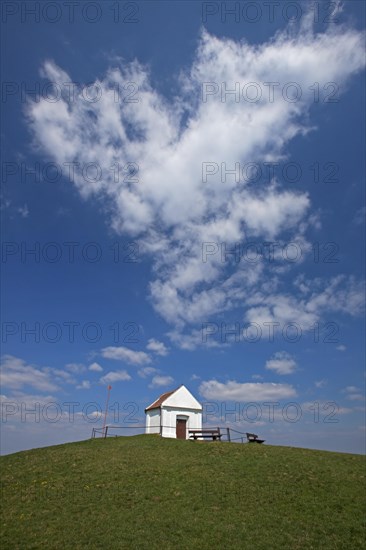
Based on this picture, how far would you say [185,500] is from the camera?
771 inches

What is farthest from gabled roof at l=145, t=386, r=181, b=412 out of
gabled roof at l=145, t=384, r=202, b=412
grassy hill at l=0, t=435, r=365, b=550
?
grassy hill at l=0, t=435, r=365, b=550

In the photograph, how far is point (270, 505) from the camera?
61.7 ft

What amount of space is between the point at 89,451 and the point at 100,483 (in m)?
9.01

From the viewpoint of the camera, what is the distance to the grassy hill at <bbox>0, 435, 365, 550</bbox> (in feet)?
52.4

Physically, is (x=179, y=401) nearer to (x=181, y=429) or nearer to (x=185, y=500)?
(x=181, y=429)

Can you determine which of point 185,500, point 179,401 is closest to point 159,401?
point 179,401

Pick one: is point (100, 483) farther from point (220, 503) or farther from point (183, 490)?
point (220, 503)

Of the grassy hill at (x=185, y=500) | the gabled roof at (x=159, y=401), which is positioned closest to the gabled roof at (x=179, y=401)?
the gabled roof at (x=159, y=401)

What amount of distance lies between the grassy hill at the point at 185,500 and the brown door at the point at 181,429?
1161cm

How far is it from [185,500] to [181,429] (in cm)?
2283

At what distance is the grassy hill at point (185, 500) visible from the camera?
16.0m

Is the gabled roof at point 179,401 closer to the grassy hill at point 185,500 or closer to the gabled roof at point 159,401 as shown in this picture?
the gabled roof at point 159,401

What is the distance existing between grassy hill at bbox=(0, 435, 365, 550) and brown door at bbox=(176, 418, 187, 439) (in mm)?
11608

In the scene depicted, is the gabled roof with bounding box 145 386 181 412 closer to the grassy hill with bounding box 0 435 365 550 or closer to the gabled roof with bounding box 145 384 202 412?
the gabled roof with bounding box 145 384 202 412
